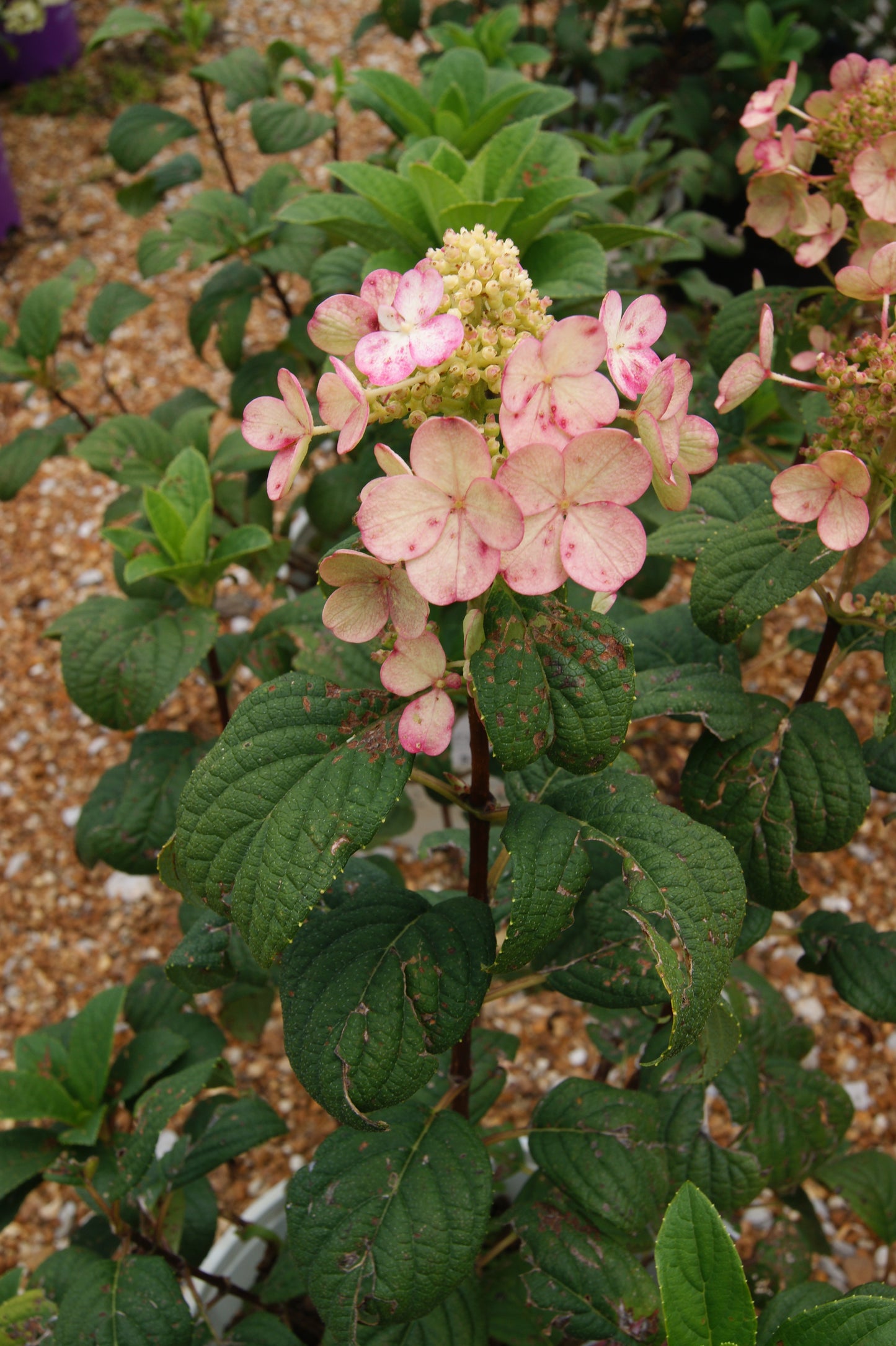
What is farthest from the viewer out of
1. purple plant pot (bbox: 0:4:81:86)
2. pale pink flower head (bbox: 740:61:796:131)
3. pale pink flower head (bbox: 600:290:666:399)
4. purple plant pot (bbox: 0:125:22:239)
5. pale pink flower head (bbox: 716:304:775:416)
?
purple plant pot (bbox: 0:4:81:86)

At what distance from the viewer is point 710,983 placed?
2.61ft

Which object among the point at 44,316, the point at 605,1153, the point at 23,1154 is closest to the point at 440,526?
the point at 605,1153

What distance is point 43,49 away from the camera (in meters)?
4.18

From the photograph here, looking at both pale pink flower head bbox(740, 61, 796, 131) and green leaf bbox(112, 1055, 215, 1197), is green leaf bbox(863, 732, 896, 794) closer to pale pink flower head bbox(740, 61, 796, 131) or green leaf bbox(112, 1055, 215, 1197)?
pale pink flower head bbox(740, 61, 796, 131)

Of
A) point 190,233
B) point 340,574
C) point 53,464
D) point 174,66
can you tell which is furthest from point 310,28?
point 340,574

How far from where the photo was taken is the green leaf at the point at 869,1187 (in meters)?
1.52

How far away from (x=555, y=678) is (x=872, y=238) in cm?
70

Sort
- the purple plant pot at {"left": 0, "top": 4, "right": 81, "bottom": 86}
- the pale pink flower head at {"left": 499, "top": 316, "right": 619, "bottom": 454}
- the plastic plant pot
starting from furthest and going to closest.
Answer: the purple plant pot at {"left": 0, "top": 4, "right": 81, "bottom": 86} → the plastic plant pot → the pale pink flower head at {"left": 499, "top": 316, "right": 619, "bottom": 454}

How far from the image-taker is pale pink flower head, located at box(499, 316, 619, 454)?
0.67m

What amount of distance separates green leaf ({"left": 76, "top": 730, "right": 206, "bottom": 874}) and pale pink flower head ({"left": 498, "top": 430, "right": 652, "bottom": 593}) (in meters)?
0.92

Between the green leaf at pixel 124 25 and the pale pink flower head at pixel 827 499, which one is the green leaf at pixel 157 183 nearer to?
the green leaf at pixel 124 25

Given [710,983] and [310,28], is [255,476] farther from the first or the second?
[310,28]

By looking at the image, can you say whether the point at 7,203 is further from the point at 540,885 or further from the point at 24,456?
the point at 540,885

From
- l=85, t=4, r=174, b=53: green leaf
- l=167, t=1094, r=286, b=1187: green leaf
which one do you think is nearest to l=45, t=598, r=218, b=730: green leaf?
l=167, t=1094, r=286, b=1187: green leaf
